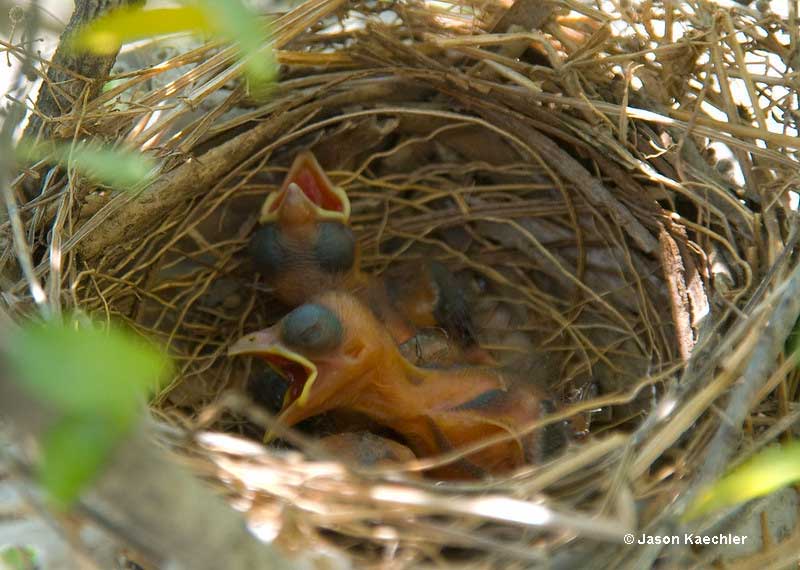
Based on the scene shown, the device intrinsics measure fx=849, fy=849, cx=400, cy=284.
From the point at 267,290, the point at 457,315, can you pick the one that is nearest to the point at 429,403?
the point at 457,315

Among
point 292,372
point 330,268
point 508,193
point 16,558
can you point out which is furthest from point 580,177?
point 16,558

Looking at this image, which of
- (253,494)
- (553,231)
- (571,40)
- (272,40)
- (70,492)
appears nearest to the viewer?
(70,492)

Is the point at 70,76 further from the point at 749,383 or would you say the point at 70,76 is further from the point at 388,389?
the point at 749,383

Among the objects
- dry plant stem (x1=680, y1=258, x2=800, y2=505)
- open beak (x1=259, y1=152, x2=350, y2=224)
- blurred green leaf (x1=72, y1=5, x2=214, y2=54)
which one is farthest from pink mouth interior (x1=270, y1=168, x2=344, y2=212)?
blurred green leaf (x1=72, y1=5, x2=214, y2=54)

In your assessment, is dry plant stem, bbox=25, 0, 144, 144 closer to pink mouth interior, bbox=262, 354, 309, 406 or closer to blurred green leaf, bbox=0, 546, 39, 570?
pink mouth interior, bbox=262, 354, 309, 406

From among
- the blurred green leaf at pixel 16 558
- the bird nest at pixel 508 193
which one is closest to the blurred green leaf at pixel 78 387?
the blurred green leaf at pixel 16 558

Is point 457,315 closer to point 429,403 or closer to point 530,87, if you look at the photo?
point 429,403
